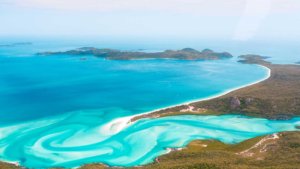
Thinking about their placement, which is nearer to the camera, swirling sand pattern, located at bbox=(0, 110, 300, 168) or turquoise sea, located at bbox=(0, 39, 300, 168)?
swirling sand pattern, located at bbox=(0, 110, 300, 168)

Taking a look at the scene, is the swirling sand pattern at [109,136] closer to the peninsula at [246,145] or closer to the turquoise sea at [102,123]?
the turquoise sea at [102,123]

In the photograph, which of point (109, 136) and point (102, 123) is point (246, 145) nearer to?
point (109, 136)

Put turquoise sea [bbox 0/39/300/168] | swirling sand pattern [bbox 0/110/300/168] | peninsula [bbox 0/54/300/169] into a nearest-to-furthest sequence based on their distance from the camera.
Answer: peninsula [bbox 0/54/300/169]
swirling sand pattern [bbox 0/110/300/168]
turquoise sea [bbox 0/39/300/168]

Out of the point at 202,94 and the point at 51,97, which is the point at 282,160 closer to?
the point at 202,94

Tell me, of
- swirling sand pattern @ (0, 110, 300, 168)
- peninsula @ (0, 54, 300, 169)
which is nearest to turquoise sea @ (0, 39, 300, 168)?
swirling sand pattern @ (0, 110, 300, 168)

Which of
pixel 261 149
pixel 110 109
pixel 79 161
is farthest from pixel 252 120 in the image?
pixel 79 161

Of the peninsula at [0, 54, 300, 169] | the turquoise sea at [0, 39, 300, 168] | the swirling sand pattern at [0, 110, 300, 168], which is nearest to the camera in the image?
the peninsula at [0, 54, 300, 169]

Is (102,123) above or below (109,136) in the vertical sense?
above

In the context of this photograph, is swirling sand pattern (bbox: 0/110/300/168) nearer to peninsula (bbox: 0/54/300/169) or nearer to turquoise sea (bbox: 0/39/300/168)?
turquoise sea (bbox: 0/39/300/168)

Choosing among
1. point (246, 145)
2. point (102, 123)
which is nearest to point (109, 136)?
point (102, 123)
